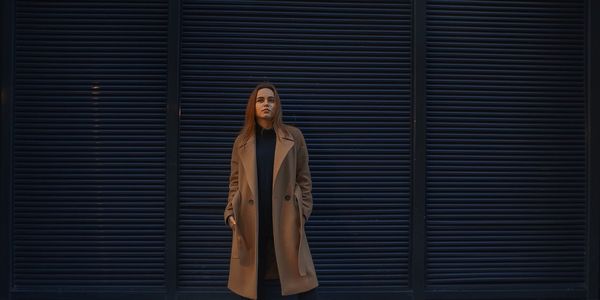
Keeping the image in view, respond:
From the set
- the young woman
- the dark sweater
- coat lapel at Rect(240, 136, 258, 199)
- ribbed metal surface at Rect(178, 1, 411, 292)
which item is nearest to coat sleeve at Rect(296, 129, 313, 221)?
the young woman

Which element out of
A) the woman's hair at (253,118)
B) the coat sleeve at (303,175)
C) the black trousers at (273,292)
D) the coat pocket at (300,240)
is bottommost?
the black trousers at (273,292)

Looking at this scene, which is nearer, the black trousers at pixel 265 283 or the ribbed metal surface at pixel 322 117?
the black trousers at pixel 265 283

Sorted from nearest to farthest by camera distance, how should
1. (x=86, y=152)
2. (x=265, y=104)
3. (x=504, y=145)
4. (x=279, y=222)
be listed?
(x=279, y=222) → (x=265, y=104) → (x=86, y=152) → (x=504, y=145)

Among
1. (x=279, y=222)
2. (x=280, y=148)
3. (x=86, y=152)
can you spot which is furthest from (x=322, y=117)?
(x=86, y=152)

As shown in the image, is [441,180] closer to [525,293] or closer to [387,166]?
[387,166]

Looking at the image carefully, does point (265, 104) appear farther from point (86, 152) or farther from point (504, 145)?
point (504, 145)

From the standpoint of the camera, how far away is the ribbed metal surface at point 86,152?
5.95 m

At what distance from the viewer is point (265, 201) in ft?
16.2

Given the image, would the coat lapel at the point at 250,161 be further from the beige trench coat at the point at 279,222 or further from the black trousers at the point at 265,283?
the black trousers at the point at 265,283

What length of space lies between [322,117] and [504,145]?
67.0 inches

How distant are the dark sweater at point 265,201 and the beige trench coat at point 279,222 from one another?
67 millimetres

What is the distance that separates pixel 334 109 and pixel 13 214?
302 cm

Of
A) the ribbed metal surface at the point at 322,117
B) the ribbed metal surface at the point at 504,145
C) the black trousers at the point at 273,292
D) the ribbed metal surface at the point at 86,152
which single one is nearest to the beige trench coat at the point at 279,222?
the black trousers at the point at 273,292

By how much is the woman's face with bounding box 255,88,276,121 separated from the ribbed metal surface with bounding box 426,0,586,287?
1751 millimetres
